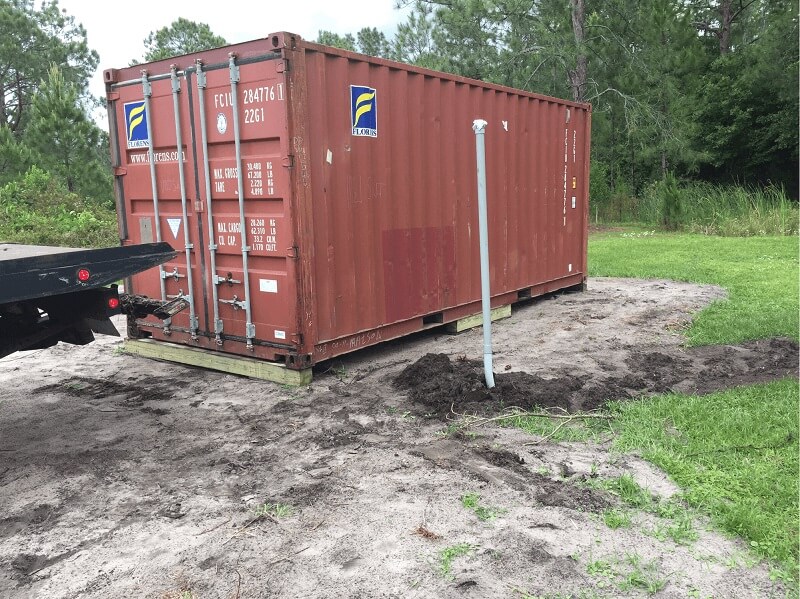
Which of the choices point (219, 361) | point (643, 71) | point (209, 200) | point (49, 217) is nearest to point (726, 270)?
point (219, 361)

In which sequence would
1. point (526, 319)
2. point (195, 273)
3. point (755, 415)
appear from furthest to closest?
1. point (526, 319)
2. point (195, 273)
3. point (755, 415)

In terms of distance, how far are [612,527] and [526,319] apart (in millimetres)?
5709

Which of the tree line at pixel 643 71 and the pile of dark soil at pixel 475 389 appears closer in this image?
the pile of dark soil at pixel 475 389

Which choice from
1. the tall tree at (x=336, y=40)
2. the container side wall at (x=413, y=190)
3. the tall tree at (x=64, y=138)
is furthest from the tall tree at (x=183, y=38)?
the container side wall at (x=413, y=190)

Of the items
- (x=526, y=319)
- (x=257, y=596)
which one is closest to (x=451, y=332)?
(x=526, y=319)

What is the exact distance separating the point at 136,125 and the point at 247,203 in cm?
165

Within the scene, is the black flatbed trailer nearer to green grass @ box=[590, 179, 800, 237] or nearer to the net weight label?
the net weight label

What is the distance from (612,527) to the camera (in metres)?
A: 3.47

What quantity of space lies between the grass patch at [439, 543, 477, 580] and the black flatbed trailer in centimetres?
249

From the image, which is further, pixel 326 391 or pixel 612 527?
pixel 326 391

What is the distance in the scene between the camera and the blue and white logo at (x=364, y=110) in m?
6.41

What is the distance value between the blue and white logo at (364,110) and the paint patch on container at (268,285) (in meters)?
1.58

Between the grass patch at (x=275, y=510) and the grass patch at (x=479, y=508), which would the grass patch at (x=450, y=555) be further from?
the grass patch at (x=275, y=510)

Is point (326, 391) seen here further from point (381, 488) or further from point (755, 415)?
point (755, 415)
